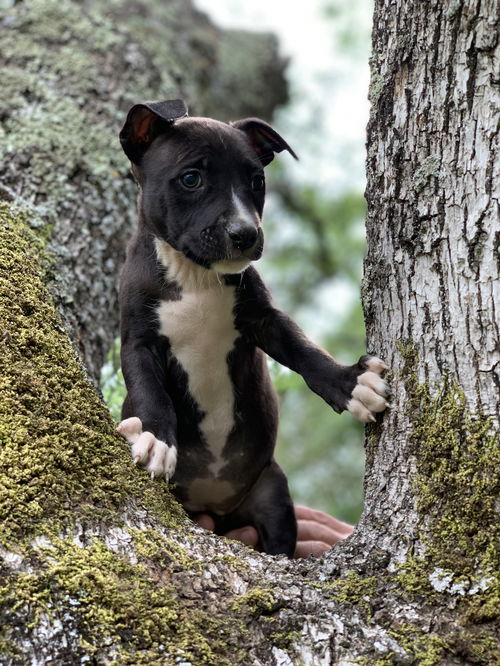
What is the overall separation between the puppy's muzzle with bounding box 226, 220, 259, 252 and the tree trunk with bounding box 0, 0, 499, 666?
57 cm

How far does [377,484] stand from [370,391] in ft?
1.20

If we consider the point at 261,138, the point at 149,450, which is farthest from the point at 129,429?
the point at 261,138

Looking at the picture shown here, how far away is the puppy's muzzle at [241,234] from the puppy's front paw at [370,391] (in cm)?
77

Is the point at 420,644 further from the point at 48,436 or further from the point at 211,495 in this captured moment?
the point at 211,495

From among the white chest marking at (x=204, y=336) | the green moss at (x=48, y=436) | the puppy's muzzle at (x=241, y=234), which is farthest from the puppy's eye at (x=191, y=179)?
the green moss at (x=48, y=436)

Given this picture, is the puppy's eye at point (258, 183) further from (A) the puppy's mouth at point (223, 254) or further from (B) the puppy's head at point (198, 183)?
(A) the puppy's mouth at point (223, 254)

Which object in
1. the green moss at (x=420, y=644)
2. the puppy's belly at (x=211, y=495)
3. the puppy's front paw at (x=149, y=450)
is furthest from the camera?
the puppy's belly at (x=211, y=495)

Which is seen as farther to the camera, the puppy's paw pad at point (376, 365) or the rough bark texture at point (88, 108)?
the rough bark texture at point (88, 108)

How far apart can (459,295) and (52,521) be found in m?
1.57

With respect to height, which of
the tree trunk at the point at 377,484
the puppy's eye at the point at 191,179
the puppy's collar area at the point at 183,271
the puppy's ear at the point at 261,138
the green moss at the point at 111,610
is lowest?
the green moss at the point at 111,610

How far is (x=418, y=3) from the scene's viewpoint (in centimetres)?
321

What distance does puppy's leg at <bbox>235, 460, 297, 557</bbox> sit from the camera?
15.5 feet

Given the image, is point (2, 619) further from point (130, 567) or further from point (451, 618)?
point (451, 618)

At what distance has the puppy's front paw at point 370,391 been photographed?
11.1 ft
